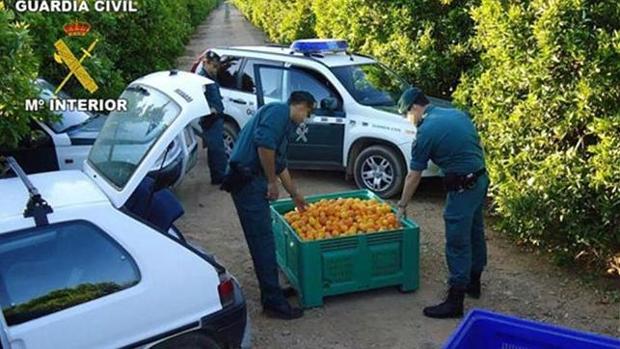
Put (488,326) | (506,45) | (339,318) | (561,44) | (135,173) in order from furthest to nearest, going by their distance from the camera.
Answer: (506,45)
(561,44)
(339,318)
(135,173)
(488,326)

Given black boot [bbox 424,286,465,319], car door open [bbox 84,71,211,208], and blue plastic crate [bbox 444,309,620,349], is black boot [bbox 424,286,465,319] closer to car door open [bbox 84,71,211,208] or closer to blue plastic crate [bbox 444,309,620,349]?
blue plastic crate [bbox 444,309,620,349]

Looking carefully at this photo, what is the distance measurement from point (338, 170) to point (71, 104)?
12.4ft

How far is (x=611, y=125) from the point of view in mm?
6305

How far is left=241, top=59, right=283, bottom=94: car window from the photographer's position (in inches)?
389

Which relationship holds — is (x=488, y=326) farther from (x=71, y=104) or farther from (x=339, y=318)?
(x=71, y=104)

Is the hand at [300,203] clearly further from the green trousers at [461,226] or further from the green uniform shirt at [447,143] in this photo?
the green trousers at [461,226]

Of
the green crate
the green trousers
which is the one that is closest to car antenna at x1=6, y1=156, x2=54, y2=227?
the green crate

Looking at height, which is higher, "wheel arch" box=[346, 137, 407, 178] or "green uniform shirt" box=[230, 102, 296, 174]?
"green uniform shirt" box=[230, 102, 296, 174]

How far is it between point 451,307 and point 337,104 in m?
3.96

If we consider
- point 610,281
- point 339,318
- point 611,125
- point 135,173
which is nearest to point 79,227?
point 135,173

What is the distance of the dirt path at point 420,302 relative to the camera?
581cm

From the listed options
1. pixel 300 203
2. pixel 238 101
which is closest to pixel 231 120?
pixel 238 101

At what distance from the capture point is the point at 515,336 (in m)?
3.75

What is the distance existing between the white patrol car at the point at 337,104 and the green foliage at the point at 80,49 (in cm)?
236
